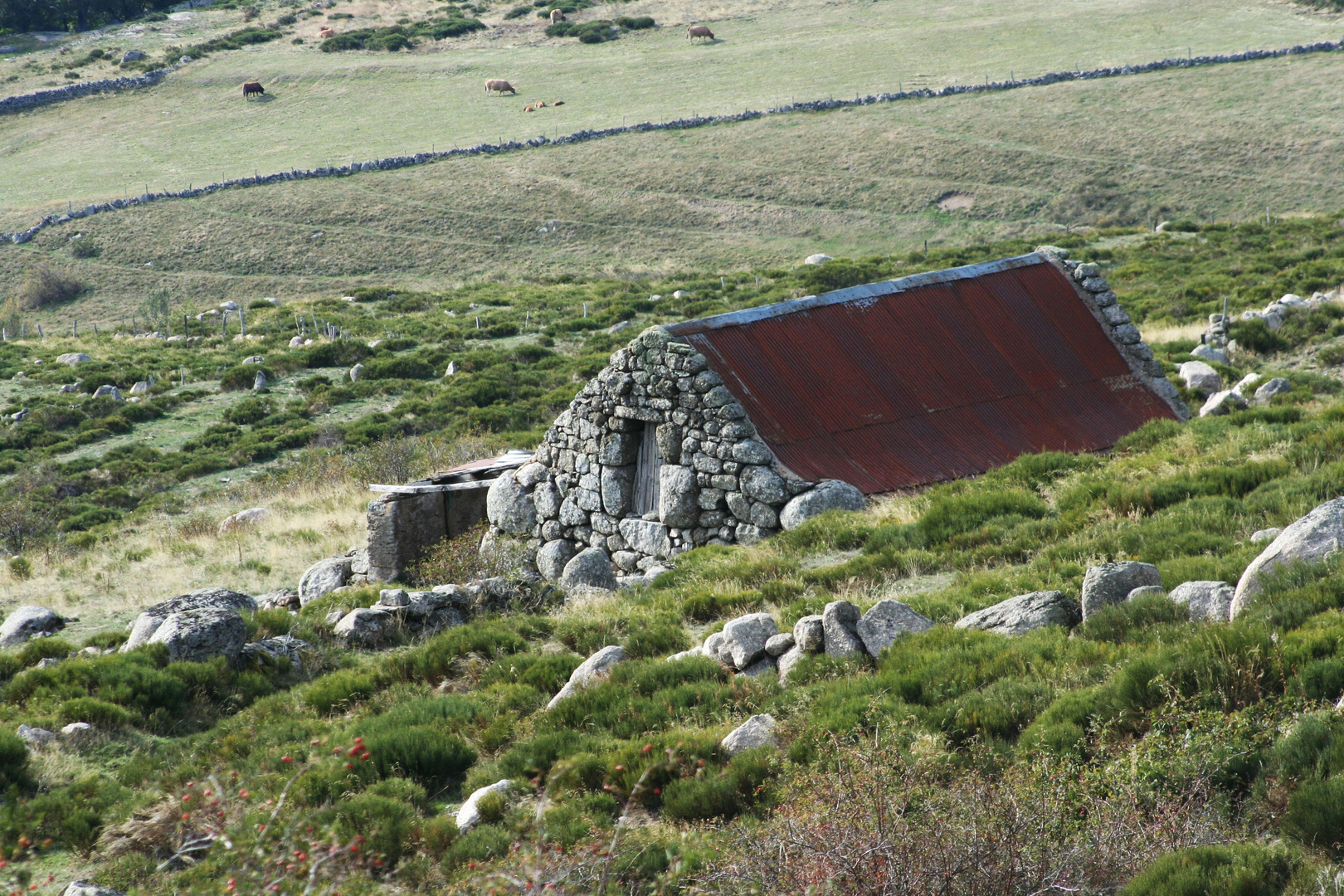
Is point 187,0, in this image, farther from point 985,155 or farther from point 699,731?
point 699,731

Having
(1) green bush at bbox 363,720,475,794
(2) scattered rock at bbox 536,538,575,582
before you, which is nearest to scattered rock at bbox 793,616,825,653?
(1) green bush at bbox 363,720,475,794

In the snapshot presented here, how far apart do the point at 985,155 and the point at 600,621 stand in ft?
170

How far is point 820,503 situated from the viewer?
11867 mm

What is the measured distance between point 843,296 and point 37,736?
34.4ft

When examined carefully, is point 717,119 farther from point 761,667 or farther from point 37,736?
point 37,736

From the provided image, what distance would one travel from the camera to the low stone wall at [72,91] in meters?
82.7

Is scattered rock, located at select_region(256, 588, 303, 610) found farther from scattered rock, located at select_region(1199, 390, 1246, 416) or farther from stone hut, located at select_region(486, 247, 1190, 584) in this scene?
scattered rock, located at select_region(1199, 390, 1246, 416)

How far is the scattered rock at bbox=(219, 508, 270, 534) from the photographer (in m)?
18.2

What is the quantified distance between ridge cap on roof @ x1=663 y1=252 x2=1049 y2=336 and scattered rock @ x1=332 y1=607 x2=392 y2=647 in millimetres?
4621

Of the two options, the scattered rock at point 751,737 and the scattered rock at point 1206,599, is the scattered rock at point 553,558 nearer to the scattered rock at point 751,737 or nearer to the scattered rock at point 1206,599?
the scattered rock at point 751,737

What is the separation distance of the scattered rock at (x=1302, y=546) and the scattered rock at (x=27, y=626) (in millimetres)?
12621

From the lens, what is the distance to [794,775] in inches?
243

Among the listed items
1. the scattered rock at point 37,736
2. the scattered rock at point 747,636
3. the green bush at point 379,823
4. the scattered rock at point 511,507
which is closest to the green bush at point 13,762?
the scattered rock at point 37,736

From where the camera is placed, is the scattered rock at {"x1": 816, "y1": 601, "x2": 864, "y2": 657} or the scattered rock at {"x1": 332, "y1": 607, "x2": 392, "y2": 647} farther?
the scattered rock at {"x1": 332, "y1": 607, "x2": 392, "y2": 647}
